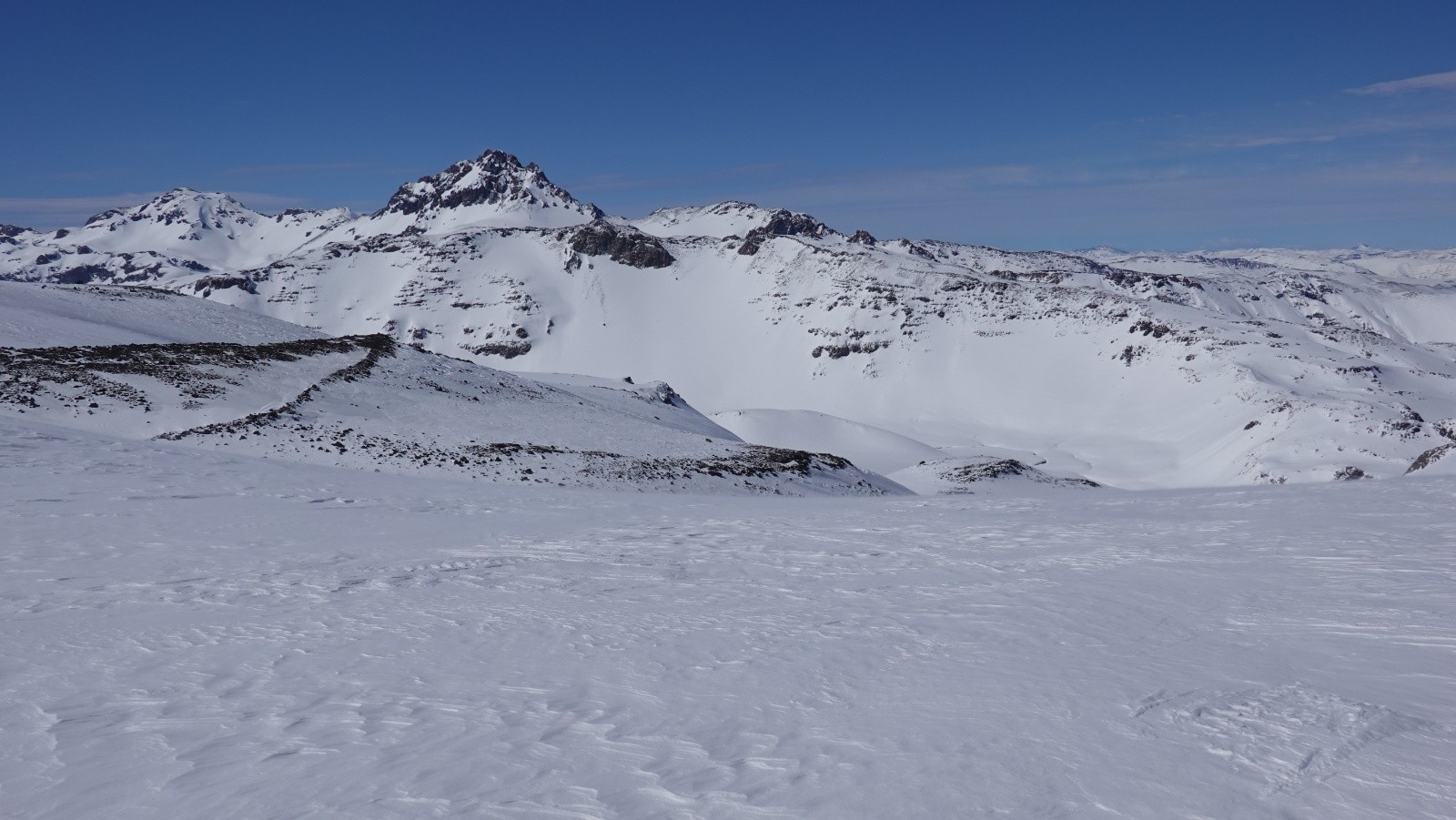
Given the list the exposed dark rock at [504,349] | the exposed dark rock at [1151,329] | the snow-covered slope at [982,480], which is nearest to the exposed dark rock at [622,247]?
the exposed dark rock at [504,349]

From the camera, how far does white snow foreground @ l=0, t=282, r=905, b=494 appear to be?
2738cm

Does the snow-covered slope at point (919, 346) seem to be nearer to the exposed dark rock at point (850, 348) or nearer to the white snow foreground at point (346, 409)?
the exposed dark rock at point (850, 348)

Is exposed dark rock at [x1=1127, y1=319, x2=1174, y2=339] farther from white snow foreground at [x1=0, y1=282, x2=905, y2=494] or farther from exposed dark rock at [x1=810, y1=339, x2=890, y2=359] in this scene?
white snow foreground at [x1=0, y1=282, x2=905, y2=494]

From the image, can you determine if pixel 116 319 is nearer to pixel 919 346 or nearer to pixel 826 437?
pixel 826 437

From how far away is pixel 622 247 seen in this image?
19562cm

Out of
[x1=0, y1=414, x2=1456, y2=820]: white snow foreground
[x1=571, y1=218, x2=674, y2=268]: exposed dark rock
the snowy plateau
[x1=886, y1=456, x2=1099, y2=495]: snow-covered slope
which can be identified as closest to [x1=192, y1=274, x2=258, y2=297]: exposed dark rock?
[x1=571, y1=218, x2=674, y2=268]: exposed dark rock

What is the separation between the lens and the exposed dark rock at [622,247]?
19275cm

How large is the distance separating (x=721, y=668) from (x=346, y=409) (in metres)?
29.1

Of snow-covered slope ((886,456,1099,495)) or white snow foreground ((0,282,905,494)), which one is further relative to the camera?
snow-covered slope ((886,456,1099,495))

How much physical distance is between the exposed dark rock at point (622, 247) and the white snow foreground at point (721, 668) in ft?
593

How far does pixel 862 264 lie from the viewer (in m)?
164

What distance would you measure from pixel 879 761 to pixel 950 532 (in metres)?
10.3

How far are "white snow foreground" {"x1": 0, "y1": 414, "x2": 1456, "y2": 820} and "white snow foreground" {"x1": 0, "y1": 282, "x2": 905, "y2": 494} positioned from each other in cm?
1222

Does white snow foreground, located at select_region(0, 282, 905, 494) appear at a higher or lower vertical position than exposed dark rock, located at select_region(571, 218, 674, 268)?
lower
